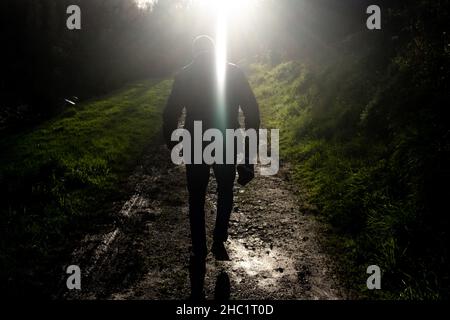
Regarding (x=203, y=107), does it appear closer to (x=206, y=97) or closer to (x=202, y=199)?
(x=206, y=97)

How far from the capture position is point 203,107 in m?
5.12

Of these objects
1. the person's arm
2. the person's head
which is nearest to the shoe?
the person's arm

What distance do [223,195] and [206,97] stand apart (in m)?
1.36

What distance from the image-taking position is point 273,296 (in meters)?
4.54

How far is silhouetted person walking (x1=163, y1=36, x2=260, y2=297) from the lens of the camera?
16.8 ft

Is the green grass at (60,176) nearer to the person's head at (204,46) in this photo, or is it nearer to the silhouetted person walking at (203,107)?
the silhouetted person walking at (203,107)

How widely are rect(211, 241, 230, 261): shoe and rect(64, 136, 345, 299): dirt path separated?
0.08 meters

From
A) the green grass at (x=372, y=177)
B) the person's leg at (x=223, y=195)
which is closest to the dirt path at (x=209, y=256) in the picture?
the person's leg at (x=223, y=195)

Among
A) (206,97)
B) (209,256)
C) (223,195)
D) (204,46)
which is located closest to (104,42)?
(204,46)

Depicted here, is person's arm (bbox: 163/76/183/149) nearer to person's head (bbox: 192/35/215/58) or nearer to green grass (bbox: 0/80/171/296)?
person's head (bbox: 192/35/215/58)

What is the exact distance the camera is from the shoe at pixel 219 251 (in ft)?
17.6

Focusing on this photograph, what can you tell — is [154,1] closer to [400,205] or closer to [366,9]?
[366,9]

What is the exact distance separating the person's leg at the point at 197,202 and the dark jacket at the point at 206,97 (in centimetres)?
51
